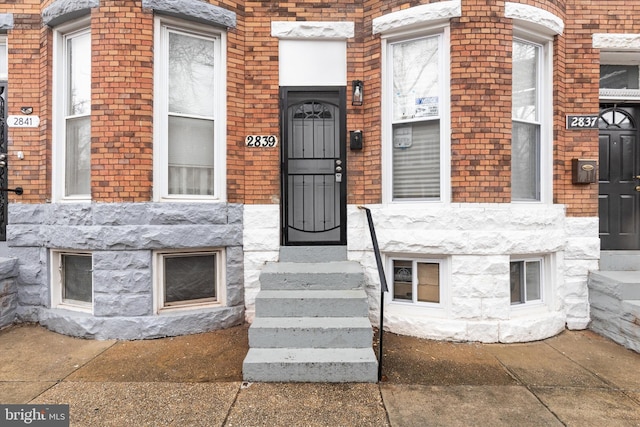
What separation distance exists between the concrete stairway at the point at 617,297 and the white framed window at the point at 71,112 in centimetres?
693

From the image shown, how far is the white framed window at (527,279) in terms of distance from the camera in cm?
477

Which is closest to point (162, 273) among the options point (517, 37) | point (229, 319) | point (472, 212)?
Answer: point (229, 319)

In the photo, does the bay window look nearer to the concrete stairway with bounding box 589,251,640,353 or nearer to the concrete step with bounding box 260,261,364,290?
the concrete step with bounding box 260,261,364,290

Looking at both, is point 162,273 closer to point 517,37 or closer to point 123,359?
point 123,359

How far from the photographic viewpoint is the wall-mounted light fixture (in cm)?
497

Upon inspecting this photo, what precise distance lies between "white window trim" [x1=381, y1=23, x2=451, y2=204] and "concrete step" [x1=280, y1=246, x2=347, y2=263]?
3.11 feet

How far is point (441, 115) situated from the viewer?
466 cm

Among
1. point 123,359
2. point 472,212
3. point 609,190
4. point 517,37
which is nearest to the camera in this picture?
point 123,359

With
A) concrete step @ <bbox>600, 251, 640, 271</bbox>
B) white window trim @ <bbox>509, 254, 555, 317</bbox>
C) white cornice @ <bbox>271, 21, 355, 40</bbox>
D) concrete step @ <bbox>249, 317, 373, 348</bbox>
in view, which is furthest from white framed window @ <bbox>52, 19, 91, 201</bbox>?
concrete step @ <bbox>600, 251, 640, 271</bbox>

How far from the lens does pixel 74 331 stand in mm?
4527

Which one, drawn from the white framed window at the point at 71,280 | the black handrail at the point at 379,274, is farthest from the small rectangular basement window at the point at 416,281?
the white framed window at the point at 71,280

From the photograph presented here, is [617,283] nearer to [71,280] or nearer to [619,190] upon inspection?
[619,190]

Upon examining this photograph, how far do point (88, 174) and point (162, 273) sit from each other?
170 cm

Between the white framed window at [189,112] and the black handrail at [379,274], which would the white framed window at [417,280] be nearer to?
the black handrail at [379,274]
